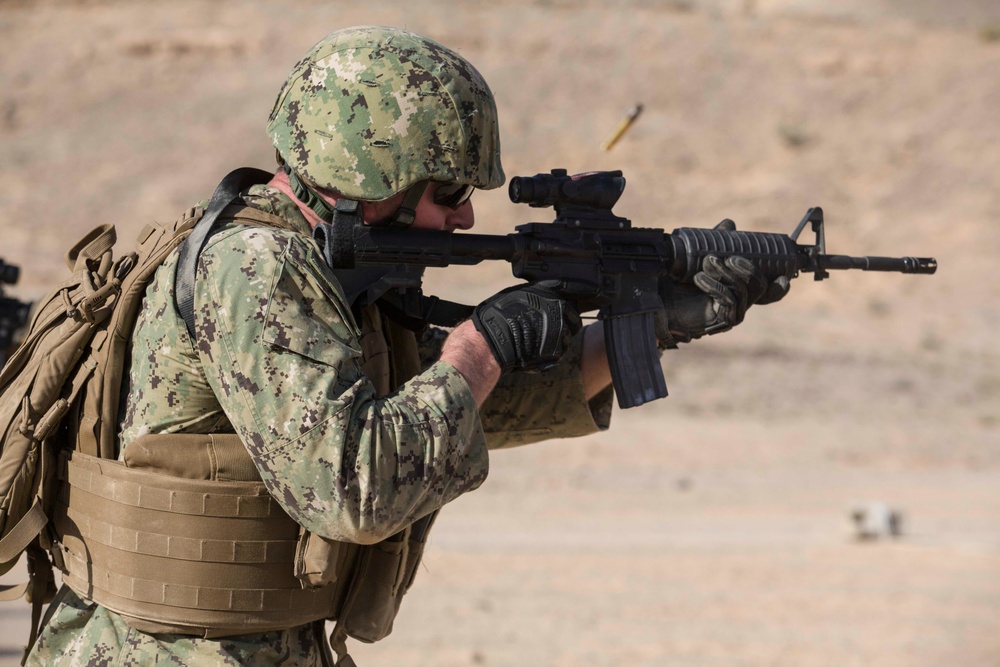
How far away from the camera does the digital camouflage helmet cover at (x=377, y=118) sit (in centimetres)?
276

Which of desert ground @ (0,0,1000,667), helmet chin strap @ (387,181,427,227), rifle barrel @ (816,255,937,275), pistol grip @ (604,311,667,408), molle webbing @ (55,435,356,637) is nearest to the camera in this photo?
molle webbing @ (55,435,356,637)

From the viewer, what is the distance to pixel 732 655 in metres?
7.71

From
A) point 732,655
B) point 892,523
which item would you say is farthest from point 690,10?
point 732,655

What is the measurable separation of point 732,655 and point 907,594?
2.16 metres

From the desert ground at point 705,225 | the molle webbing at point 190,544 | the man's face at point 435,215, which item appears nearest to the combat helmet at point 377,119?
the man's face at point 435,215

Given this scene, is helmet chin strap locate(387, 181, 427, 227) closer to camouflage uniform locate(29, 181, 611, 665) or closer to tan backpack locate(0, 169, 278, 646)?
camouflage uniform locate(29, 181, 611, 665)

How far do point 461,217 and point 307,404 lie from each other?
0.80 meters

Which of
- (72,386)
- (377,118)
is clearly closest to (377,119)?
(377,118)

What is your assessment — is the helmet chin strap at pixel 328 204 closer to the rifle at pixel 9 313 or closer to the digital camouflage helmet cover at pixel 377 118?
the digital camouflage helmet cover at pixel 377 118

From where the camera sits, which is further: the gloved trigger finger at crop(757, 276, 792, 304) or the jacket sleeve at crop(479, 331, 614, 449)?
the gloved trigger finger at crop(757, 276, 792, 304)

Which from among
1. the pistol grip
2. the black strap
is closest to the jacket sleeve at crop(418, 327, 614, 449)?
the pistol grip

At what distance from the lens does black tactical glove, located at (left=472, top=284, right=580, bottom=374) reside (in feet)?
9.09

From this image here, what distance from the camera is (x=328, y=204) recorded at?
Result: 2857 millimetres

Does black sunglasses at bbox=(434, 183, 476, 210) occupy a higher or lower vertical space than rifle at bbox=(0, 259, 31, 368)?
higher
